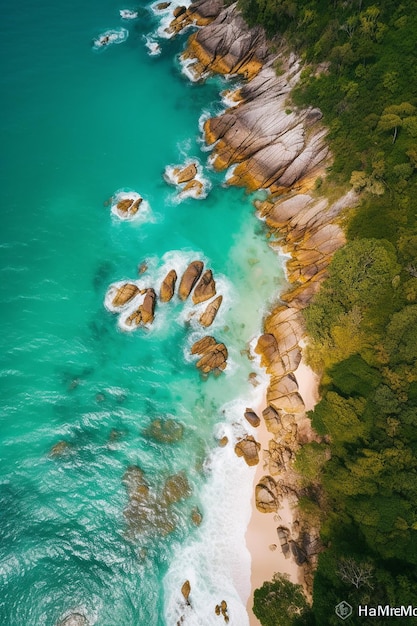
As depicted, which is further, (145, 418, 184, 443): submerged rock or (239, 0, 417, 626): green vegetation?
(145, 418, 184, 443): submerged rock

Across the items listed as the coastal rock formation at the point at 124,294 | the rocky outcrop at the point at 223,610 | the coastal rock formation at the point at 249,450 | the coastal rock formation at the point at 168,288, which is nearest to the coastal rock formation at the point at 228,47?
the coastal rock formation at the point at 168,288

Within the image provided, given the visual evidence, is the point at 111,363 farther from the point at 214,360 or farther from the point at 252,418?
the point at 252,418

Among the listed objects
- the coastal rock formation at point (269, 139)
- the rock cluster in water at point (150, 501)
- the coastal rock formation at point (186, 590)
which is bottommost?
the coastal rock formation at point (186, 590)

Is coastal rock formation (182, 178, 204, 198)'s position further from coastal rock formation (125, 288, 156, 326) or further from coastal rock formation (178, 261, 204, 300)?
coastal rock formation (125, 288, 156, 326)

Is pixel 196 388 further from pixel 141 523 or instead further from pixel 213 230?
pixel 213 230

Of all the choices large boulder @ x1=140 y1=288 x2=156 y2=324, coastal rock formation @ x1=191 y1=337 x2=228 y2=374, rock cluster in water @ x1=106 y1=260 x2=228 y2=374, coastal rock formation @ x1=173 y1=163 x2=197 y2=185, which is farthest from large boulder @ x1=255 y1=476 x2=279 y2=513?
coastal rock formation @ x1=173 y1=163 x2=197 y2=185

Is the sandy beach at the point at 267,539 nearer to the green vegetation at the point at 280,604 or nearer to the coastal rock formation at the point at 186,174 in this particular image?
the green vegetation at the point at 280,604
